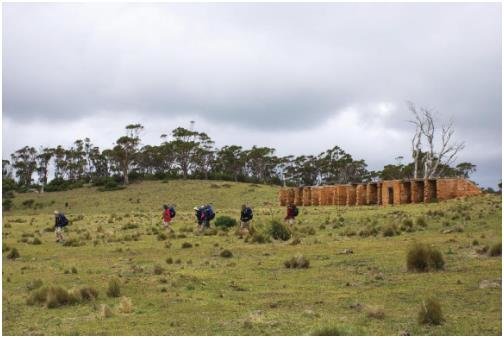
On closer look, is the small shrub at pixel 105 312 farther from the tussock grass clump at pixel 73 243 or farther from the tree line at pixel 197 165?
the tree line at pixel 197 165

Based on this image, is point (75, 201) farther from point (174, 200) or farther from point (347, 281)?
point (347, 281)

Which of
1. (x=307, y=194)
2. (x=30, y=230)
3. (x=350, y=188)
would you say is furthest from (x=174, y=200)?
(x=30, y=230)

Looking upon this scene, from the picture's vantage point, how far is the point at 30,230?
39.1 m

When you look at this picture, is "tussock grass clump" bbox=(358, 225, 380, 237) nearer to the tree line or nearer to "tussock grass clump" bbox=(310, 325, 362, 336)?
"tussock grass clump" bbox=(310, 325, 362, 336)

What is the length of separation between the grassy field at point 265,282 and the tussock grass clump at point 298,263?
0.18m

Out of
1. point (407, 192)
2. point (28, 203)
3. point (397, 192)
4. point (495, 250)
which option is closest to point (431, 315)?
point (495, 250)

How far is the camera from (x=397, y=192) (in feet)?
159

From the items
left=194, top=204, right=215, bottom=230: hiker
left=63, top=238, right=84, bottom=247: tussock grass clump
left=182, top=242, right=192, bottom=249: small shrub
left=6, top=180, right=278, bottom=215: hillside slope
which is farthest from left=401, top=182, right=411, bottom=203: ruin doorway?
left=63, top=238, right=84, bottom=247: tussock grass clump

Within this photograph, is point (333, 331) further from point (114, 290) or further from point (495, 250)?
point (495, 250)

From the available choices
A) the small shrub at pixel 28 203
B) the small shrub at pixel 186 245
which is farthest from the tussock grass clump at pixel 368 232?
the small shrub at pixel 28 203

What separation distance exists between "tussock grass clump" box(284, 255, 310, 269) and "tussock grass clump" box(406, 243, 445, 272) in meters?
3.08

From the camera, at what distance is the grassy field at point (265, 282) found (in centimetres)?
1116

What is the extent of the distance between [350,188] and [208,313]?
42.2 m

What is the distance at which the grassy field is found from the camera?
1116cm
